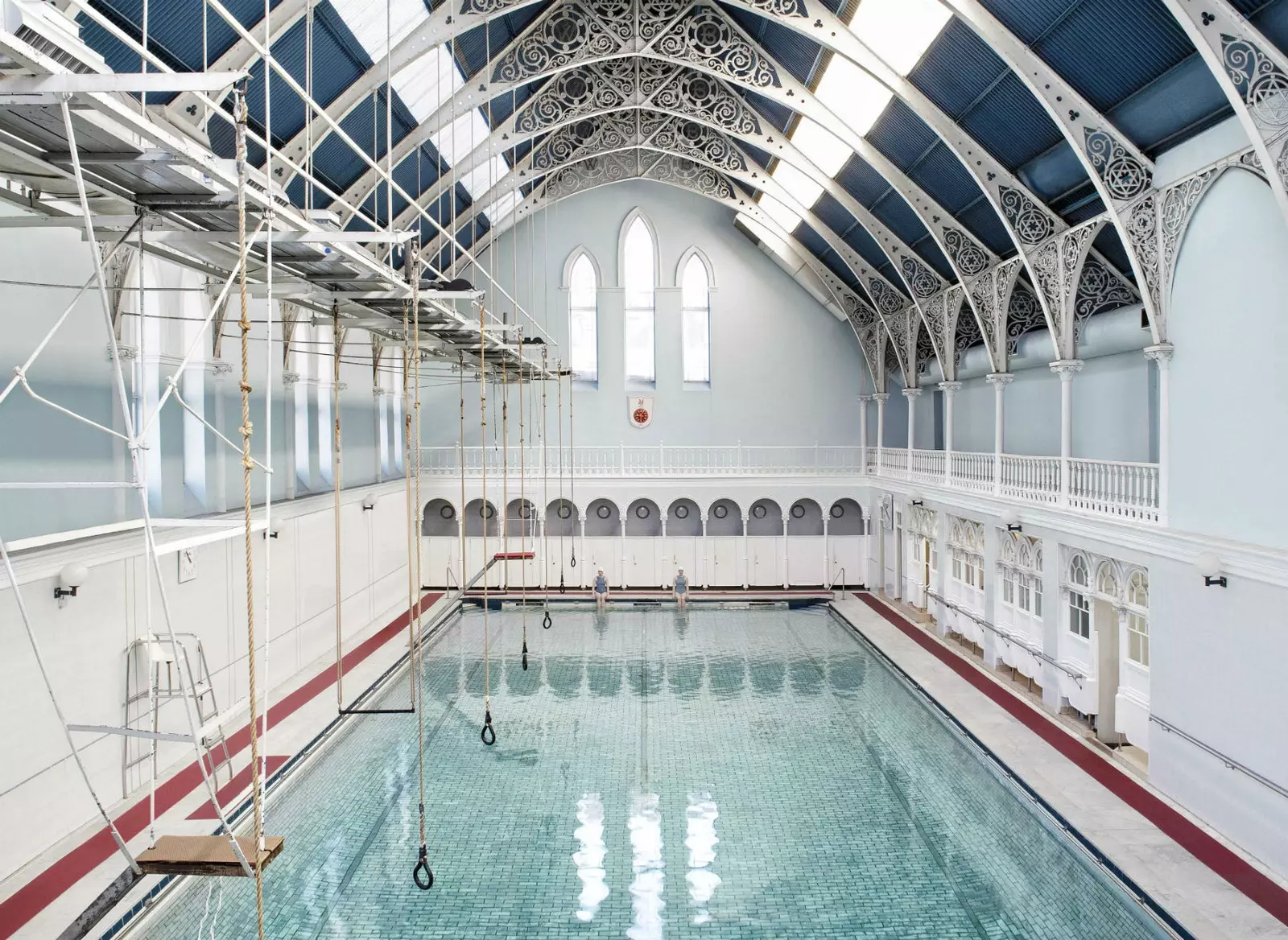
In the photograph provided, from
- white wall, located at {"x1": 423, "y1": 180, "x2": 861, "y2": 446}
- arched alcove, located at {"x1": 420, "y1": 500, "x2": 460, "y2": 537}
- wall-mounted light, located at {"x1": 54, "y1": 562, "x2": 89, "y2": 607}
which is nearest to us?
wall-mounted light, located at {"x1": 54, "y1": 562, "x2": 89, "y2": 607}

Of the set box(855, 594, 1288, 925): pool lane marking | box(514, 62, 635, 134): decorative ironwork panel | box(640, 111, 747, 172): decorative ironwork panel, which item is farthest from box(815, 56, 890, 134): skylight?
box(855, 594, 1288, 925): pool lane marking

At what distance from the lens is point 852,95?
14.9 meters

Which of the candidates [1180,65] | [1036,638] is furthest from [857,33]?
[1036,638]

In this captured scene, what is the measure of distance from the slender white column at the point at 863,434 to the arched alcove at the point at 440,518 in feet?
37.2

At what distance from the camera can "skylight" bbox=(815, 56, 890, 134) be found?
47.0ft

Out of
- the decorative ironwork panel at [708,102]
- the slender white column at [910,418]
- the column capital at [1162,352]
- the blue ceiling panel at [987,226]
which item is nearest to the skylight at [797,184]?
the decorative ironwork panel at [708,102]

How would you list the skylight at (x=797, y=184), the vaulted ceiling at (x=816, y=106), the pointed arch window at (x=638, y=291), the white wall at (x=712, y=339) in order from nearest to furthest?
the vaulted ceiling at (x=816, y=106), the skylight at (x=797, y=184), the white wall at (x=712, y=339), the pointed arch window at (x=638, y=291)

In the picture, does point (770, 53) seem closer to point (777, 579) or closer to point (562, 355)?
point (562, 355)

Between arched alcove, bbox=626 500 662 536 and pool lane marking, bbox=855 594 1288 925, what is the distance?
10.3 m

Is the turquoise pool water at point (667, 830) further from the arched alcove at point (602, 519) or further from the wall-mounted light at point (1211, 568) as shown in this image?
the arched alcove at point (602, 519)

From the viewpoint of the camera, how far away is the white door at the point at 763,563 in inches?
954

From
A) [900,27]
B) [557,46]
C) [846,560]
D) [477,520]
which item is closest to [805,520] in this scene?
[846,560]

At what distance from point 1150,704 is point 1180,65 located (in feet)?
23.9

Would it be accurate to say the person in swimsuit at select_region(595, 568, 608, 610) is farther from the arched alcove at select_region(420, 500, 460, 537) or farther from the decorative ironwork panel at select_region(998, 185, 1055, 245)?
the decorative ironwork panel at select_region(998, 185, 1055, 245)
